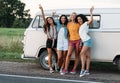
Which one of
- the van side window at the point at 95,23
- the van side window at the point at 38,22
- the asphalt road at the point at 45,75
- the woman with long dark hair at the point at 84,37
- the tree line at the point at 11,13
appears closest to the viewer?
the asphalt road at the point at 45,75

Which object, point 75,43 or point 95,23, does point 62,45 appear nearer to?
point 75,43

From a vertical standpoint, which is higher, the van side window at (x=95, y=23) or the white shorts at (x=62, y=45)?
the van side window at (x=95, y=23)

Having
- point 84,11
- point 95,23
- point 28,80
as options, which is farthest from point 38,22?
point 28,80

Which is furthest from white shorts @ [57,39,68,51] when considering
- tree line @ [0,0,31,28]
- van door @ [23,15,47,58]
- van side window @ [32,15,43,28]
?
tree line @ [0,0,31,28]

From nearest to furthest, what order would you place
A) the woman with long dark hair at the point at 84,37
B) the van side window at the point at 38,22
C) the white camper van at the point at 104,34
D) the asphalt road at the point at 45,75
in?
1. the asphalt road at the point at 45,75
2. the woman with long dark hair at the point at 84,37
3. the white camper van at the point at 104,34
4. the van side window at the point at 38,22

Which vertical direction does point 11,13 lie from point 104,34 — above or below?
below

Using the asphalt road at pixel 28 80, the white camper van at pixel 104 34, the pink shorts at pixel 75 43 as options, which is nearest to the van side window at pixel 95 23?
the white camper van at pixel 104 34

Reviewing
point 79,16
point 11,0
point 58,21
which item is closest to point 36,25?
point 58,21

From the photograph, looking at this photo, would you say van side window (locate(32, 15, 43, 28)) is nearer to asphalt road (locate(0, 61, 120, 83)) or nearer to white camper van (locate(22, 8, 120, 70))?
white camper van (locate(22, 8, 120, 70))

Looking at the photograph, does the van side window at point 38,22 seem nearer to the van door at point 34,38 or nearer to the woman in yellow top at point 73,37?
the van door at point 34,38

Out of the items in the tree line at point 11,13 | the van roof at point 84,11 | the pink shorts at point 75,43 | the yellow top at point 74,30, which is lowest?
the tree line at point 11,13

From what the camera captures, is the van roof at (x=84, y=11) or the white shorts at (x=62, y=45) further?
the white shorts at (x=62, y=45)

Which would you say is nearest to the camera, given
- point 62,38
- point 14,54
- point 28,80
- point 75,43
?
point 28,80

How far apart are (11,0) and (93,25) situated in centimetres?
9105
